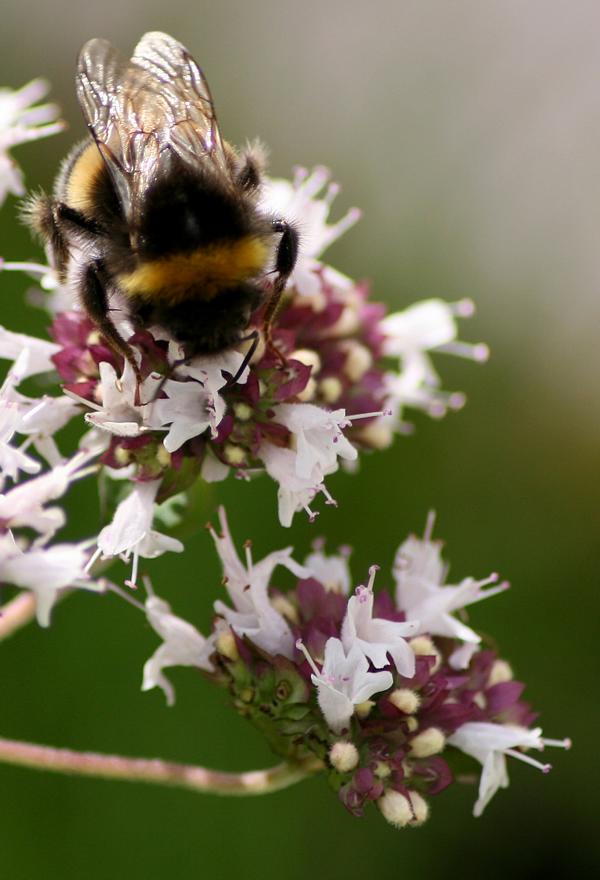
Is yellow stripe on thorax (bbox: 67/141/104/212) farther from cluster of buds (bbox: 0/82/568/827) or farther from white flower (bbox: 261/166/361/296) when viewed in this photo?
white flower (bbox: 261/166/361/296)

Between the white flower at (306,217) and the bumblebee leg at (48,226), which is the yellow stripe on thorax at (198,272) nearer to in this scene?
the bumblebee leg at (48,226)

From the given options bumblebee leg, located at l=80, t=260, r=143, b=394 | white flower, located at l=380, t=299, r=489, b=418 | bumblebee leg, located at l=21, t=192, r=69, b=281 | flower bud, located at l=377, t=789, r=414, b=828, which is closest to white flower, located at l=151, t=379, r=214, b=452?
bumblebee leg, located at l=80, t=260, r=143, b=394

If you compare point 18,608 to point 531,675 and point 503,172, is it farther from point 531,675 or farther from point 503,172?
point 503,172

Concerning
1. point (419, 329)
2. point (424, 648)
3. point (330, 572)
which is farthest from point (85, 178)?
point (419, 329)

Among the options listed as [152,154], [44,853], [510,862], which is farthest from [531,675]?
[152,154]

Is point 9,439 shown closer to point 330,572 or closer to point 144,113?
point 144,113

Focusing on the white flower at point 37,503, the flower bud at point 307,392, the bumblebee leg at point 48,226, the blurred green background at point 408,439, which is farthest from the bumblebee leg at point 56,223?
the blurred green background at point 408,439
